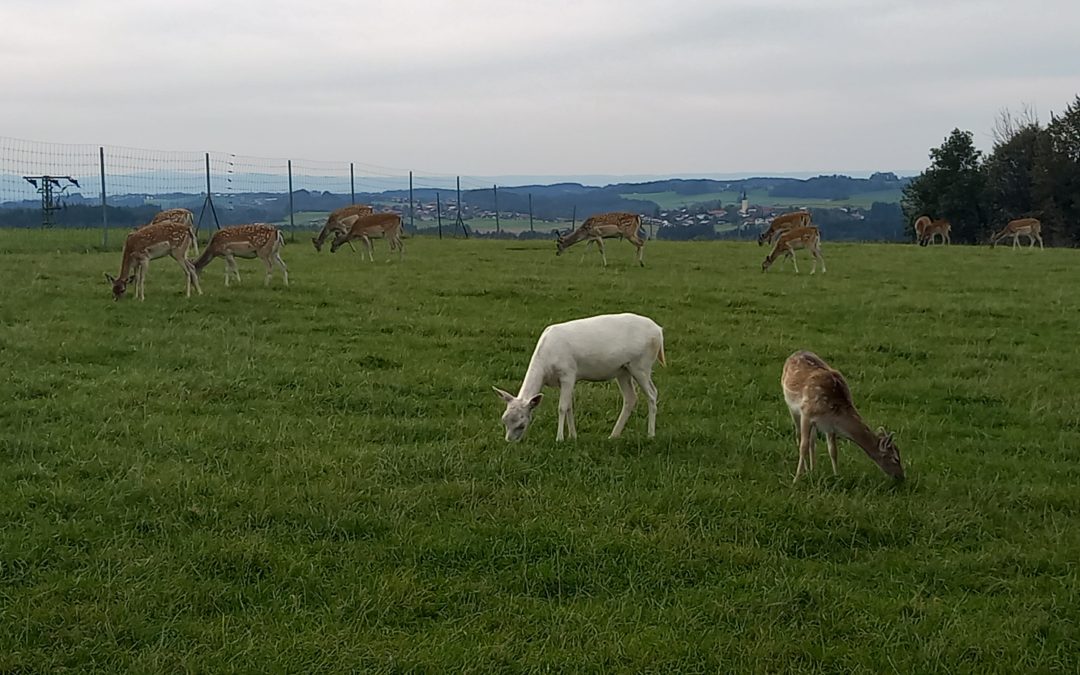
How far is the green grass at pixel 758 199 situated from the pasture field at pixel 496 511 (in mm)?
45905

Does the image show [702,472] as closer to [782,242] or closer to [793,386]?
[793,386]

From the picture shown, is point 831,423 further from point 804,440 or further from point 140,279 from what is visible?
point 140,279

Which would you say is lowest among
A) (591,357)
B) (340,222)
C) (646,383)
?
(646,383)

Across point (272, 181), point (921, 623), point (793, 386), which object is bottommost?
point (921, 623)

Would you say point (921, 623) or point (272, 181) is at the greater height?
point (272, 181)

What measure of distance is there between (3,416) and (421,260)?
528 inches

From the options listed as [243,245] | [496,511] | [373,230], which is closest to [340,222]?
[373,230]

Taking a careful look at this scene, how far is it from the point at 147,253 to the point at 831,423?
10631mm

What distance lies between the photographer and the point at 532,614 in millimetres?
4559

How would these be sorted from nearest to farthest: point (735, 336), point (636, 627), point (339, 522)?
point (636, 627) → point (339, 522) → point (735, 336)

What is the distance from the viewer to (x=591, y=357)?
7.43 metres

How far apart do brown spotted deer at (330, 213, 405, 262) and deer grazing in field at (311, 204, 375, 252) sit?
1.01m

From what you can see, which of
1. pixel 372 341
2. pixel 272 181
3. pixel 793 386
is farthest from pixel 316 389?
pixel 272 181

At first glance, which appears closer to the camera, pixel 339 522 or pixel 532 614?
pixel 532 614
